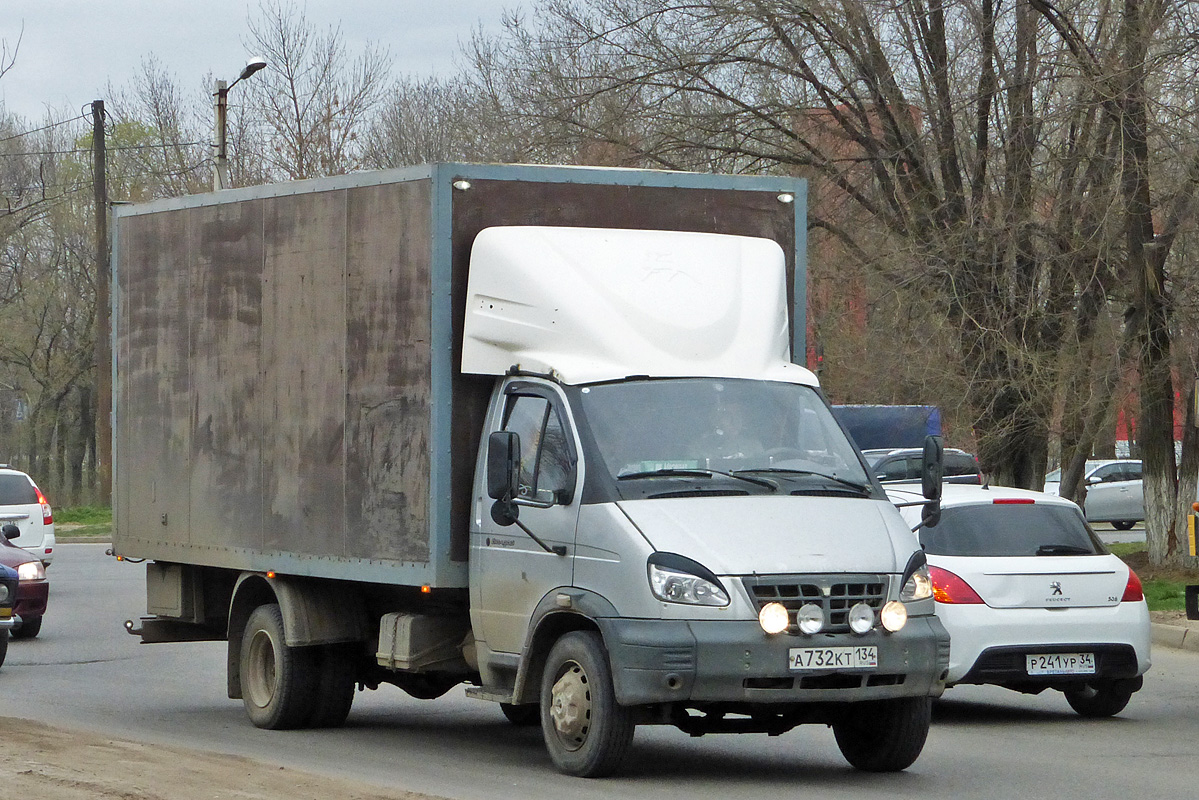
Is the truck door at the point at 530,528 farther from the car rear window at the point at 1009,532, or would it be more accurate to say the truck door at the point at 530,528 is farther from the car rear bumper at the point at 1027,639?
the car rear window at the point at 1009,532

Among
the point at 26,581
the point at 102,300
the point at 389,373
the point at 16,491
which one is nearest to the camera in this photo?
the point at 389,373

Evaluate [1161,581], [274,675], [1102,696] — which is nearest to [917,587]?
[1102,696]

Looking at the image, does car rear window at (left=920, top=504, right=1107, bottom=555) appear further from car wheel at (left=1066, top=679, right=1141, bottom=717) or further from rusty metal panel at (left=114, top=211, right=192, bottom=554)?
rusty metal panel at (left=114, top=211, right=192, bottom=554)

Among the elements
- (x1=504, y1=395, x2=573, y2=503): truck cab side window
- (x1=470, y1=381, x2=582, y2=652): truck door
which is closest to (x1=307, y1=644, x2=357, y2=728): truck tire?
(x1=470, y1=381, x2=582, y2=652): truck door

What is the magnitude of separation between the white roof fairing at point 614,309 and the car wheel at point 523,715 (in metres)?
2.54

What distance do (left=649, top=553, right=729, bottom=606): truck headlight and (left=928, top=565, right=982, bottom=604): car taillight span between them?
10.4 feet

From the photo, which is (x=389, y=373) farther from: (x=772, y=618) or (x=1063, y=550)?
(x=1063, y=550)

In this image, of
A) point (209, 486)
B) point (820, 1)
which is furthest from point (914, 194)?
point (209, 486)

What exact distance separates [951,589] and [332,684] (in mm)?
3891

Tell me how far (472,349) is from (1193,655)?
885 centimetres

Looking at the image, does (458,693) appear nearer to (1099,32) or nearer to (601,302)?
(601,302)

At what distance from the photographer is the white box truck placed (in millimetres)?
8219

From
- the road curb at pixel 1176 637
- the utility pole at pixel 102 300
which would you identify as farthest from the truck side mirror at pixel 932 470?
the utility pole at pixel 102 300

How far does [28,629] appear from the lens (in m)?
17.3
